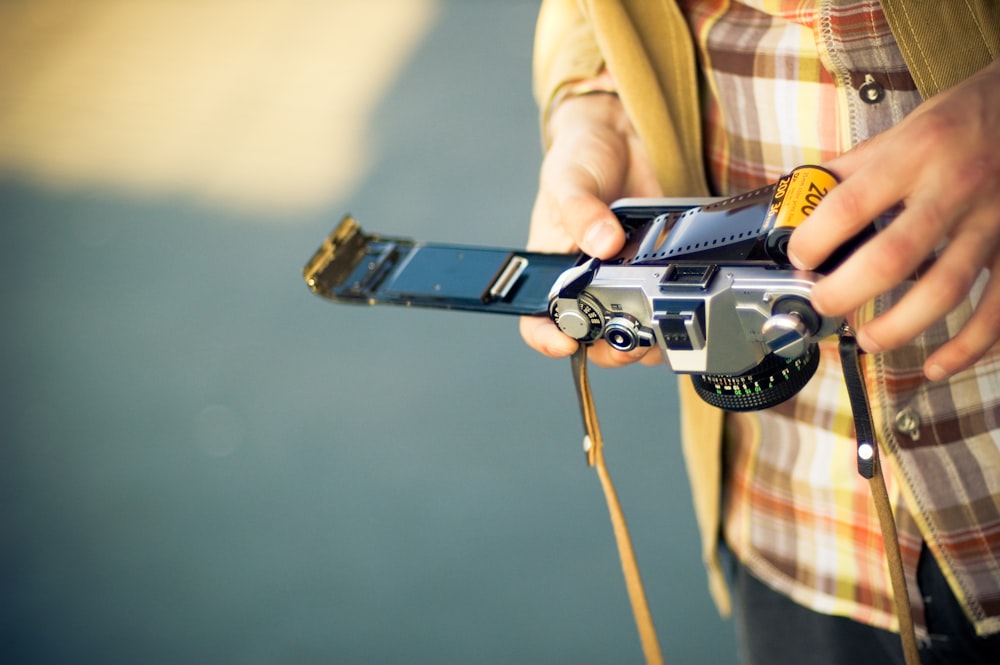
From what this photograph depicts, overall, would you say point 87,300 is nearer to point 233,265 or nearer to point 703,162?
point 233,265

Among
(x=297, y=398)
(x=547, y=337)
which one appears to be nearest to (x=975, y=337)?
(x=547, y=337)

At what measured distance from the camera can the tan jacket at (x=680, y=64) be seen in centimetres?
52

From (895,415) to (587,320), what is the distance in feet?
0.69

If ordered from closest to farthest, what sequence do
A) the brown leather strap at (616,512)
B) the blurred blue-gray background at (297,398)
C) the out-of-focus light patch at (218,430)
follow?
the brown leather strap at (616,512) < the blurred blue-gray background at (297,398) < the out-of-focus light patch at (218,430)

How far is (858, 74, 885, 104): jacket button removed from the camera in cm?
55

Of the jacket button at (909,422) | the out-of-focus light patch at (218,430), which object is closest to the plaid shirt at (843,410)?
the jacket button at (909,422)

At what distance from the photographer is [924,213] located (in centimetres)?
40

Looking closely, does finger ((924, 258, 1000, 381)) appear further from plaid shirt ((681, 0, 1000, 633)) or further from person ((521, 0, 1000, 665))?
plaid shirt ((681, 0, 1000, 633))

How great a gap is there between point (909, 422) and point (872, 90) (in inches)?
8.3

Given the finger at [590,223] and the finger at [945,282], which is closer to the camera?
the finger at [945,282]

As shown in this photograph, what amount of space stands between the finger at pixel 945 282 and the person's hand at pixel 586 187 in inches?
7.1

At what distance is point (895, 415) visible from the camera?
1.93 feet

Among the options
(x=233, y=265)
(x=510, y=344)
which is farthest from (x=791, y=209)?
(x=233, y=265)

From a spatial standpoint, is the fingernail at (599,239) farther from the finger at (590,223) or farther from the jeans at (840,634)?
the jeans at (840,634)
